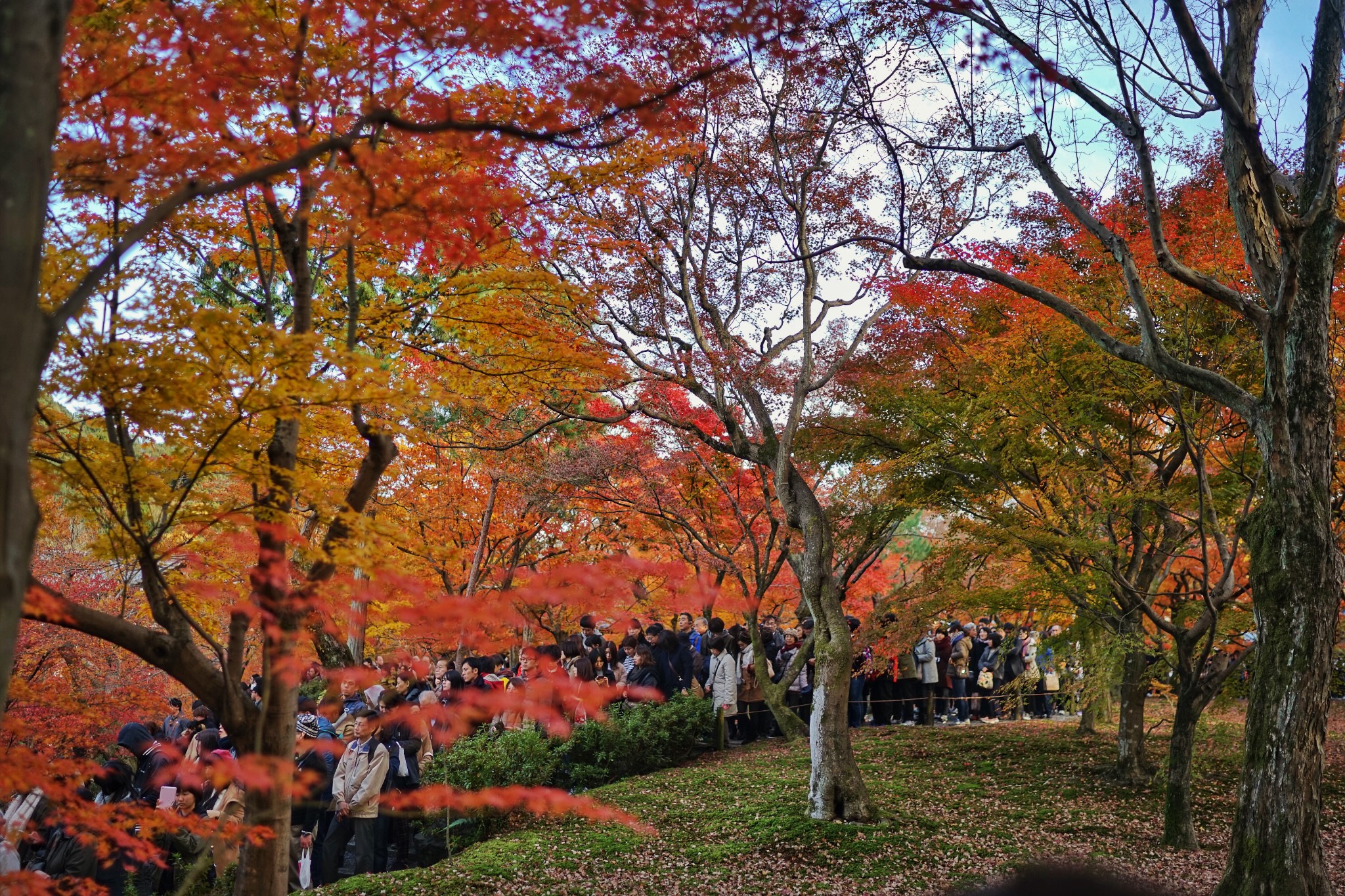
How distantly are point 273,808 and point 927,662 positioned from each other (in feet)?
39.8

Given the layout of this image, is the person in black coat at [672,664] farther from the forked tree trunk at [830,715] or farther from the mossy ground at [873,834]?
the forked tree trunk at [830,715]

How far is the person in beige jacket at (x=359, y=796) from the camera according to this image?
863cm

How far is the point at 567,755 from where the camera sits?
11602 millimetres

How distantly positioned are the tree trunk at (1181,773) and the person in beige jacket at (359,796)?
719cm

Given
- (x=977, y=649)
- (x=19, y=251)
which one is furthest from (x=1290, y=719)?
(x=977, y=649)

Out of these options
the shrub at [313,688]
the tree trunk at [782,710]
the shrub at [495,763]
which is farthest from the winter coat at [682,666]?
the shrub at [313,688]

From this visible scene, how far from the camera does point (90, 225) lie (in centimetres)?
486

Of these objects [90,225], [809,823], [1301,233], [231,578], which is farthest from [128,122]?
[809,823]

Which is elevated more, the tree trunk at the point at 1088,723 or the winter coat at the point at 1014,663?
the winter coat at the point at 1014,663

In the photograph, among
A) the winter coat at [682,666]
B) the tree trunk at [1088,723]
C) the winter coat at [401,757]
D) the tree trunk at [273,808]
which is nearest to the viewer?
the tree trunk at [273,808]

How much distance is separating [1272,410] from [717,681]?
8.49m

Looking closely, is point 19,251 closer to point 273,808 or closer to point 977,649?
point 273,808

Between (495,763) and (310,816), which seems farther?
(495,763)

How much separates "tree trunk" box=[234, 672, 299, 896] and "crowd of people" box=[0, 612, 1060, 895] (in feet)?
0.58
